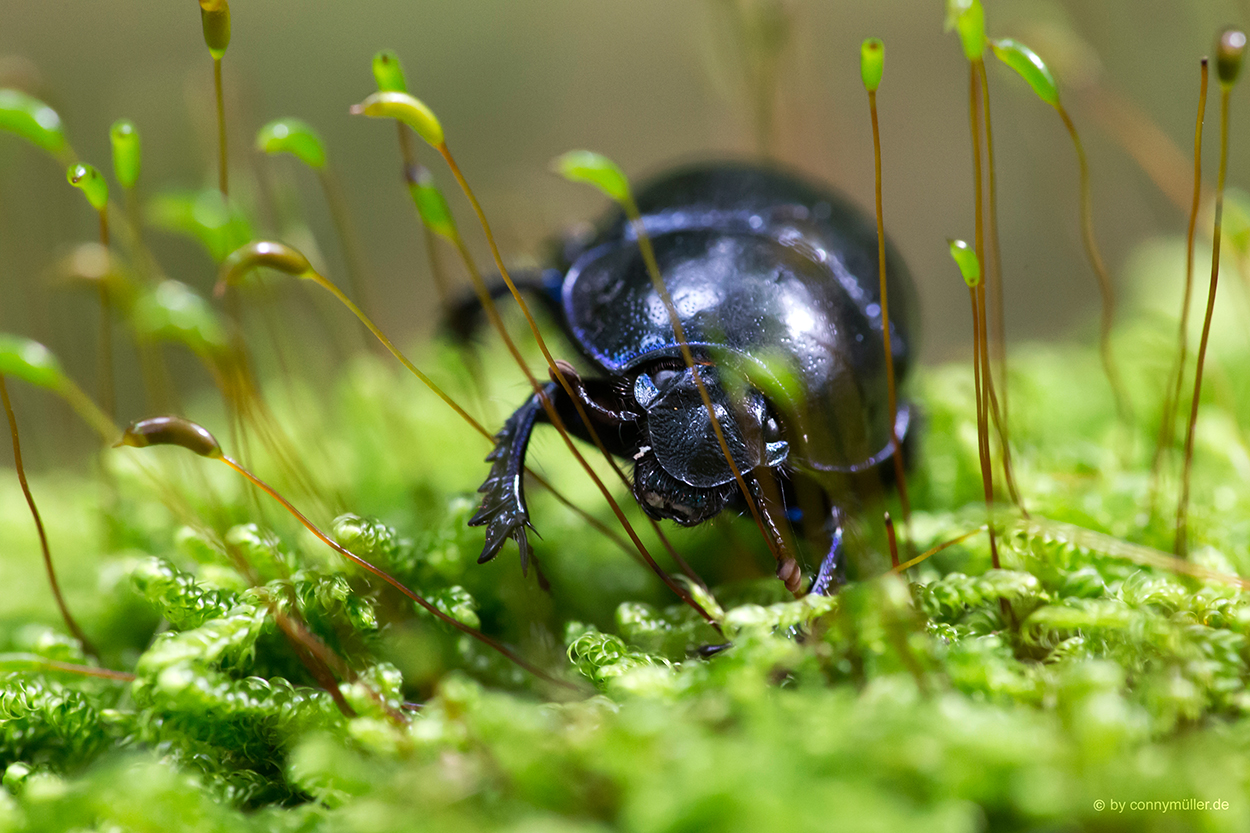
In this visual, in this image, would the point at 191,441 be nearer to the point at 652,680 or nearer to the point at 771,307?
the point at 652,680

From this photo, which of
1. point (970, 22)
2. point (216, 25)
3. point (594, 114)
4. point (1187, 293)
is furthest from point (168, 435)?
point (594, 114)

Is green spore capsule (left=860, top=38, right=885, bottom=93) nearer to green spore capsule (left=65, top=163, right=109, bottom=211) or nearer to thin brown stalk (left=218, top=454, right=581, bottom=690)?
thin brown stalk (left=218, top=454, right=581, bottom=690)

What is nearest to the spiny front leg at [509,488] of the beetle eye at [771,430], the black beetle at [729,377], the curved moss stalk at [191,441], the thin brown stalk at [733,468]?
the black beetle at [729,377]

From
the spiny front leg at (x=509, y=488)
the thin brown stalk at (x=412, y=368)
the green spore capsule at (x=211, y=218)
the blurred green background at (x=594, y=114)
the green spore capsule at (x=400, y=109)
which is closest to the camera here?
the green spore capsule at (x=400, y=109)

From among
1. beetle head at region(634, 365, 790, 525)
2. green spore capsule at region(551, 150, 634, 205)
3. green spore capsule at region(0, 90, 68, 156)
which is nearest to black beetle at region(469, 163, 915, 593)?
beetle head at region(634, 365, 790, 525)

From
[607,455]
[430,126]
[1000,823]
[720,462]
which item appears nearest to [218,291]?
[430,126]

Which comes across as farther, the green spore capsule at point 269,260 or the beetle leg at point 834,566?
the beetle leg at point 834,566

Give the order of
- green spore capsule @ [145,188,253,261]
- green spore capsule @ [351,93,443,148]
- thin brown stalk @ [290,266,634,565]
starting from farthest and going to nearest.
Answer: green spore capsule @ [145,188,253,261], thin brown stalk @ [290,266,634,565], green spore capsule @ [351,93,443,148]

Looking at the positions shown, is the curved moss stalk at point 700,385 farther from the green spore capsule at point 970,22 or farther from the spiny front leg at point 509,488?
the green spore capsule at point 970,22
